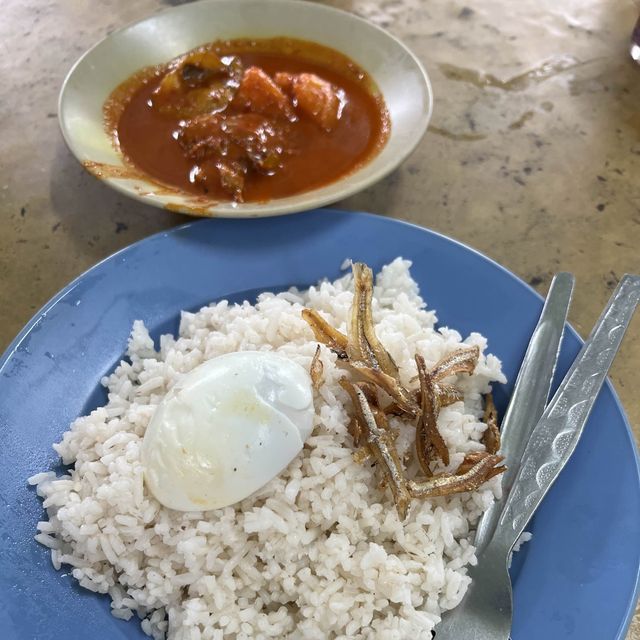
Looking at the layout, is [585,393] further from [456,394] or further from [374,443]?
[374,443]

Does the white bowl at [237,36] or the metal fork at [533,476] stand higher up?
the white bowl at [237,36]

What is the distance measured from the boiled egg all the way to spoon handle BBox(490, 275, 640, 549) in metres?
0.49

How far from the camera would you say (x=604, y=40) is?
2.91 meters

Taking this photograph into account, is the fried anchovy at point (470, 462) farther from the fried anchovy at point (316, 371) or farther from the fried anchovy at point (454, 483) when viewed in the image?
the fried anchovy at point (316, 371)

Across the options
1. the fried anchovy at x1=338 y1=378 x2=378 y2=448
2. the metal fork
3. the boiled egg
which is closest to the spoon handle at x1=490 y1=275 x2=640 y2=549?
the metal fork

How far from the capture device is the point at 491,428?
5.07 feet

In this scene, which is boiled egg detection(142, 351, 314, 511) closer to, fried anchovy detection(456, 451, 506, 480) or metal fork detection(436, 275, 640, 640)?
fried anchovy detection(456, 451, 506, 480)

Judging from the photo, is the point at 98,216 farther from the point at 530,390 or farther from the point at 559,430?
the point at 559,430

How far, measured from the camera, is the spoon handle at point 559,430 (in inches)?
56.2

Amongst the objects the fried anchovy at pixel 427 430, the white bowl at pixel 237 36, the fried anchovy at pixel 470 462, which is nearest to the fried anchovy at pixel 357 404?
the fried anchovy at pixel 427 430

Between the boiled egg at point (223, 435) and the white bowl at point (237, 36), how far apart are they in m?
0.61

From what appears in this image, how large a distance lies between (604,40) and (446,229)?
1426 mm

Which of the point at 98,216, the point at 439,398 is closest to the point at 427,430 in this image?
the point at 439,398

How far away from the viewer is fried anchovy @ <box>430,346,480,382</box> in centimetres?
152
